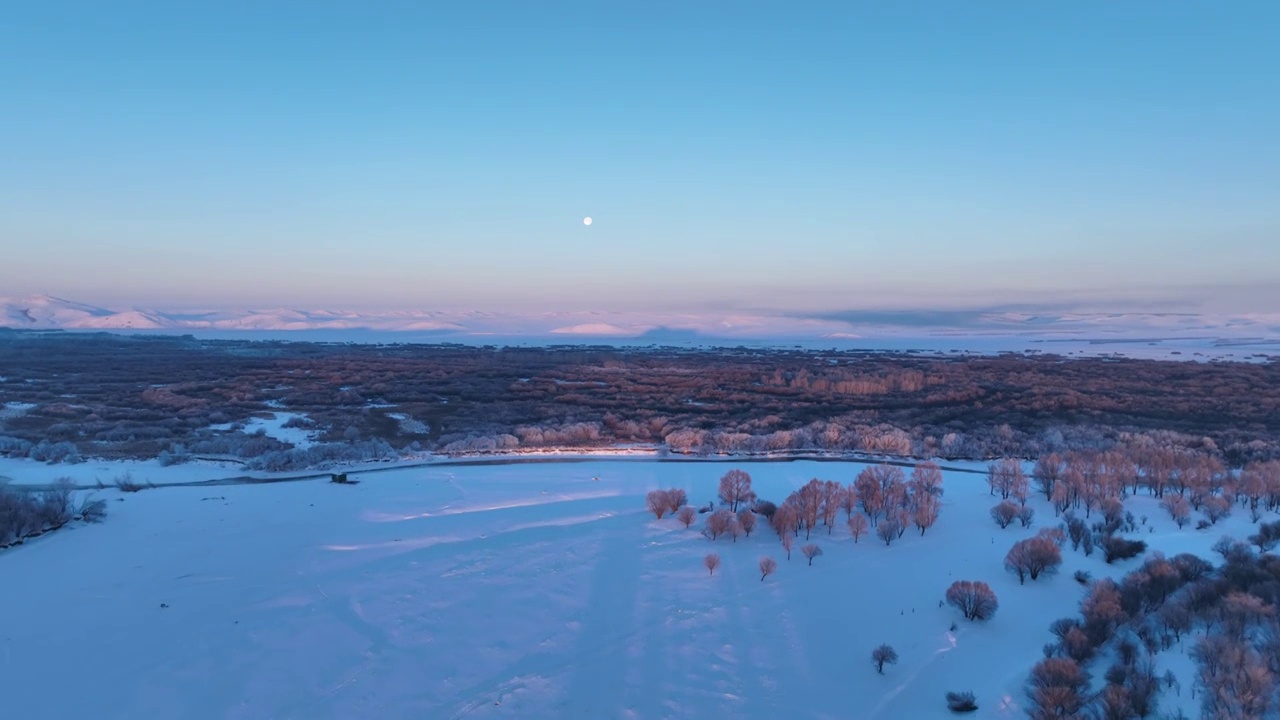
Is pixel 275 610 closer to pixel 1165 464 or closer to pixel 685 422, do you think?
pixel 1165 464

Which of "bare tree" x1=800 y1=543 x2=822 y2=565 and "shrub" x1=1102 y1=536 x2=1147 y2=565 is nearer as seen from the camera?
"shrub" x1=1102 y1=536 x2=1147 y2=565

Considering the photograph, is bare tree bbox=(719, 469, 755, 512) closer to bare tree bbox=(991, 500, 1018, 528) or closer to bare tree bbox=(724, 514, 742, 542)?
bare tree bbox=(724, 514, 742, 542)

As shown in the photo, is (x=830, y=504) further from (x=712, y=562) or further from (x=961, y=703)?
(x=961, y=703)

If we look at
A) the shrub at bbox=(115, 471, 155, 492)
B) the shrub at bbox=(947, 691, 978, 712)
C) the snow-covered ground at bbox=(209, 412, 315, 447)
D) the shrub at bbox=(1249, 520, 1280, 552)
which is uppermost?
the shrub at bbox=(1249, 520, 1280, 552)

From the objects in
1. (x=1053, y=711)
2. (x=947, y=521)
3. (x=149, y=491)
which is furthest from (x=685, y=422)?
(x=1053, y=711)

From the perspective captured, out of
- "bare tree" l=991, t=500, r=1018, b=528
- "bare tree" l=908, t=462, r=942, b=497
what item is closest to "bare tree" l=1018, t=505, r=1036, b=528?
"bare tree" l=991, t=500, r=1018, b=528

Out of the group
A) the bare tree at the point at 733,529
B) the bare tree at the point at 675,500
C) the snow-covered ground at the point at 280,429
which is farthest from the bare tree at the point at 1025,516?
the snow-covered ground at the point at 280,429

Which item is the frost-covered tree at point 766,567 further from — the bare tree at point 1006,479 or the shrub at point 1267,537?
the shrub at point 1267,537
